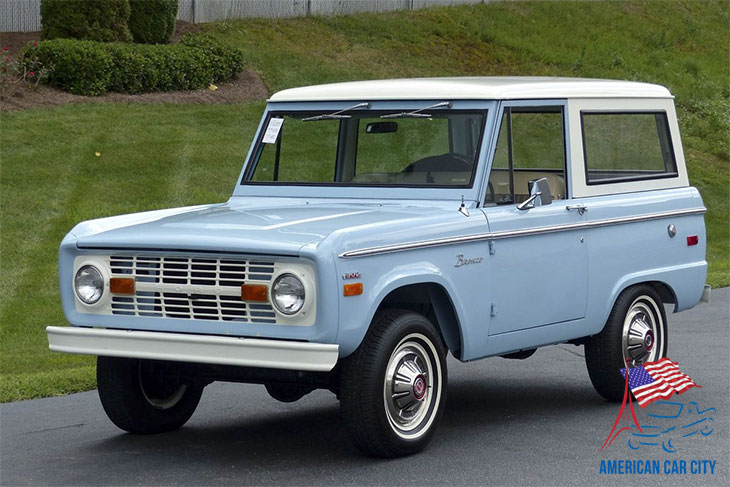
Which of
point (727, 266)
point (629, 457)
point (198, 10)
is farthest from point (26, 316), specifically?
point (198, 10)

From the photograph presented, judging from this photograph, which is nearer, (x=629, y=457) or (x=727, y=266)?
(x=629, y=457)

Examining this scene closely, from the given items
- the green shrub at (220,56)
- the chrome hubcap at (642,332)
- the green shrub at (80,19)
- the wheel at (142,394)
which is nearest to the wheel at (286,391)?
the wheel at (142,394)

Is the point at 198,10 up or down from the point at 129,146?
up

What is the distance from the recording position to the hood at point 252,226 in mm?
6219

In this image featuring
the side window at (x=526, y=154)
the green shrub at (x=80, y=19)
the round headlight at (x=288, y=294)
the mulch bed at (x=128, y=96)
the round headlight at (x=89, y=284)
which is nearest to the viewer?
the round headlight at (x=288, y=294)

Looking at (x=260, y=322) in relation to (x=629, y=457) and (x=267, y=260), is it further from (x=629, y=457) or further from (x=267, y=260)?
(x=629, y=457)

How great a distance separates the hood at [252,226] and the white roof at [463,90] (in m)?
0.78

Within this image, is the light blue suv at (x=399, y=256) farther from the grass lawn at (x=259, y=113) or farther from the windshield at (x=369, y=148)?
the grass lawn at (x=259, y=113)

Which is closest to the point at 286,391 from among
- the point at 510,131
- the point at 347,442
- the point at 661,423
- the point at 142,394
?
the point at 347,442

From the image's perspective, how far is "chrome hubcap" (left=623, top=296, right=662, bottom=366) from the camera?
834 cm

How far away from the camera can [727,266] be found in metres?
16.8

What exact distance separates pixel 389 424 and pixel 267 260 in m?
1.11

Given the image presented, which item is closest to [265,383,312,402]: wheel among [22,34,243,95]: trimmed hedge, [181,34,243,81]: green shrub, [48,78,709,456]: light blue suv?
[48,78,709,456]: light blue suv

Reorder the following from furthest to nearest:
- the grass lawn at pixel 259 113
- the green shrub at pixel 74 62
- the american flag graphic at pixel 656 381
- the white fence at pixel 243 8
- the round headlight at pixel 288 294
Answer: the white fence at pixel 243 8 < the green shrub at pixel 74 62 < the grass lawn at pixel 259 113 < the american flag graphic at pixel 656 381 < the round headlight at pixel 288 294
